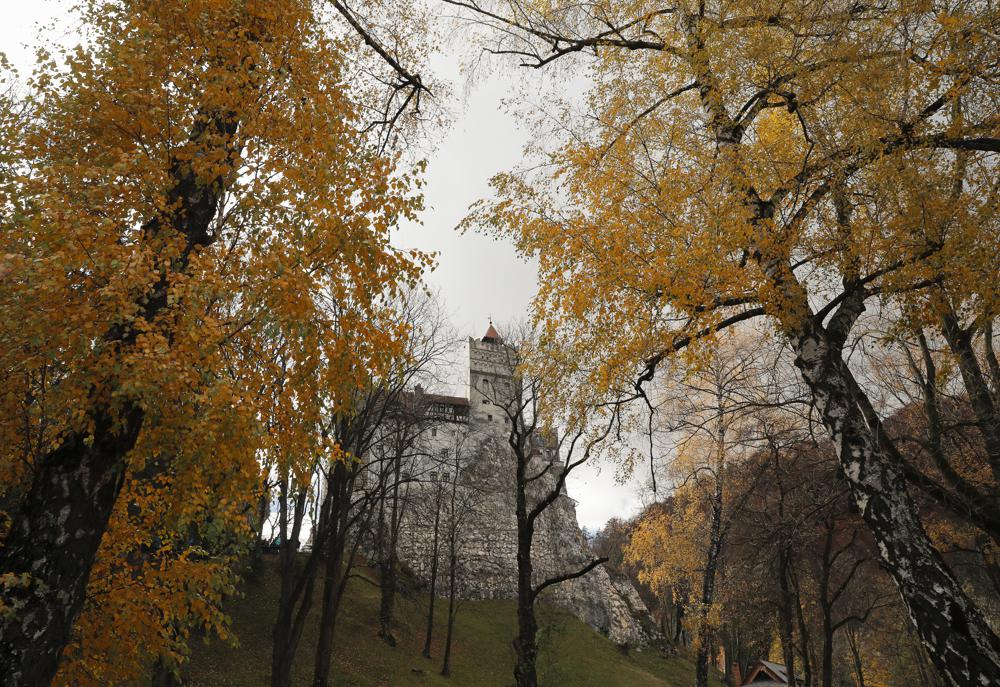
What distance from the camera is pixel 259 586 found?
20.7m

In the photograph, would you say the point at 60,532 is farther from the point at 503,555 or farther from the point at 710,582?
the point at 503,555

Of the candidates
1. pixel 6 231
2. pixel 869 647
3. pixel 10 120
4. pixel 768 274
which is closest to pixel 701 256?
pixel 768 274

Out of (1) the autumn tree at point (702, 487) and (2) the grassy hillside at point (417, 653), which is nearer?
(1) the autumn tree at point (702, 487)

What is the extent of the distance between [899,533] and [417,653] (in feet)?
68.0

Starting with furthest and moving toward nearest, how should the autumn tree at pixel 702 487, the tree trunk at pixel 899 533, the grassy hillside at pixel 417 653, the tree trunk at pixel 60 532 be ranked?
the grassy hillside at pixel 417 653 → the autumn tree at pixel 702 487 → the tree trunk at pixel 899 533 → the tree trunk at pixel 60 532

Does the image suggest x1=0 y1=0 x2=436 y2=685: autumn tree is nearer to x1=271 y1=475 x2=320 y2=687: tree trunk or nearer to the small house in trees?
x1=271 y1=475 x2=320 y2=687: tree trunk

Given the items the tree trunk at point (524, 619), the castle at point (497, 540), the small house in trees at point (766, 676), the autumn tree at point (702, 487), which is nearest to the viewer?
the tree trunk at point (524, 619)

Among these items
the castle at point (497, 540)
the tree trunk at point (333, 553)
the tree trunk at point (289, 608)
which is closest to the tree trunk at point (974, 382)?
the tree trunk at point (333, 553)

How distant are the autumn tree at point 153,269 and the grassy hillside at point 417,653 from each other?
11216 mm

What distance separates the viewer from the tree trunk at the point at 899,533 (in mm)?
4445

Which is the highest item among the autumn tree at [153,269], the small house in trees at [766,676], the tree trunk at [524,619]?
the autumn tree at [153,269]

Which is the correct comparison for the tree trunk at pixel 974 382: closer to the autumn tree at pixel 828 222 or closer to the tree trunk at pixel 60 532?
the autumn tree at pixel 828 222

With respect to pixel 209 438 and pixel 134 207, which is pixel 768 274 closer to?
pixel 209 438

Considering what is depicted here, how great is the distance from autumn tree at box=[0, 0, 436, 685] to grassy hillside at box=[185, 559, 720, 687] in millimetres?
11216
